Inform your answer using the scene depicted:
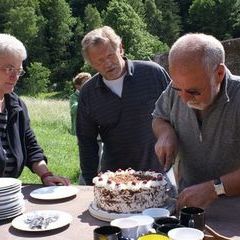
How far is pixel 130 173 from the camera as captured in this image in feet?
9.85

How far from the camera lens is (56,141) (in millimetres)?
11219

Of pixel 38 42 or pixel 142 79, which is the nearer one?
pixel 142 79

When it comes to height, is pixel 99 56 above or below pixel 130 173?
above

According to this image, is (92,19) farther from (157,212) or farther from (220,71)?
(157,212)

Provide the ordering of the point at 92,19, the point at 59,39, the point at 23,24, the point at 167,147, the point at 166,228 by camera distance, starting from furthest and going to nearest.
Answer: the point at 92,19 → the point at 59,39 → the point at 23,24 → the point at 167,147 → the point at 166,228

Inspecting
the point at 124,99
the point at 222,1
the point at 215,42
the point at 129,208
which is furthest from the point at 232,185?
the point at 222,1

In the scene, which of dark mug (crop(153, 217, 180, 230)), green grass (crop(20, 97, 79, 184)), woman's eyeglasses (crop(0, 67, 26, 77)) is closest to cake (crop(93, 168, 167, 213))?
dark mug (crop(153, 217, 180, 230))

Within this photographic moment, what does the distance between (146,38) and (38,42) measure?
1222 centimetres

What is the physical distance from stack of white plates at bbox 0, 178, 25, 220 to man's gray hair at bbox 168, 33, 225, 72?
44.1 inches

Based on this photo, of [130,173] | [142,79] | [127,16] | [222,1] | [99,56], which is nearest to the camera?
[130,173]

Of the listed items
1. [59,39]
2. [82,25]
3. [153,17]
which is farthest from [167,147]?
[153,17]

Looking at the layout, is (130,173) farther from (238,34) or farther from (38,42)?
(238,34)

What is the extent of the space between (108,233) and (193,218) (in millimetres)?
411

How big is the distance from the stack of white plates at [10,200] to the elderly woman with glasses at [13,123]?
22.0 inches
